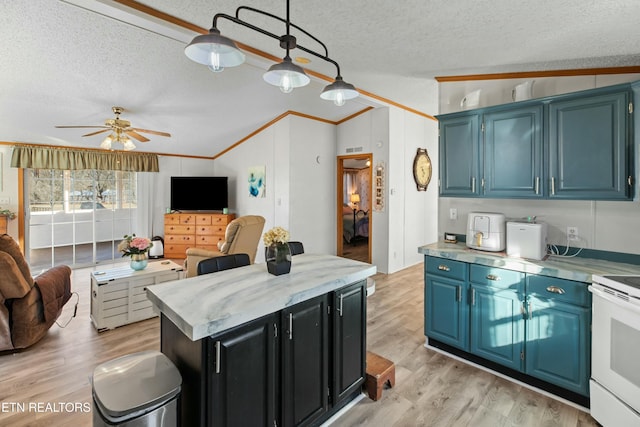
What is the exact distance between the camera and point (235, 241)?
409 centimetres

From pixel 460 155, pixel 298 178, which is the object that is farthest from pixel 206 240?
pixel 460 155

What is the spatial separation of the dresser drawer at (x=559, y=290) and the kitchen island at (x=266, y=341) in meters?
1.20

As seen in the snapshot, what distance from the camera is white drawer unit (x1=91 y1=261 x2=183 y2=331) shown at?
316cm

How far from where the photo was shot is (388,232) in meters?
5.20

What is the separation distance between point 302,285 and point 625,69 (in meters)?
2.93

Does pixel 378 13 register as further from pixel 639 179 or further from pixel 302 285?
pixel 639 179

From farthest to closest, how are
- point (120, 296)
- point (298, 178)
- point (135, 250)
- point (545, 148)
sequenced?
point (298, 178) < point (135, 250) < point (120, 296) < point (545, 148)

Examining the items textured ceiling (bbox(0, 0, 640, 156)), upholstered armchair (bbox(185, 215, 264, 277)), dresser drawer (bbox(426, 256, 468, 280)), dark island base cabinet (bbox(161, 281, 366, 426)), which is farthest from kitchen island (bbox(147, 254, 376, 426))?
upholstered armchair (bbox(185, 215, 264, 277))

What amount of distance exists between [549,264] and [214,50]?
8.52 feet

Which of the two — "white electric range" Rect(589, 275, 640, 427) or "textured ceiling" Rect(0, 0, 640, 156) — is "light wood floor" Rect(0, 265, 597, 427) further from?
"textured ceiling" Rect(0, 0, 640, 156)

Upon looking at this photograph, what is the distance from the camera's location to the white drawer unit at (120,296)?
10.4 feet

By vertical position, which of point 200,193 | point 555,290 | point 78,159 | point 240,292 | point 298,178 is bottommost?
point 555,290

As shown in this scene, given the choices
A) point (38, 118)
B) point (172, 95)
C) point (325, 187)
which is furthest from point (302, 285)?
point (38, 118)

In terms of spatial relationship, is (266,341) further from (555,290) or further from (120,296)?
(120,296)
